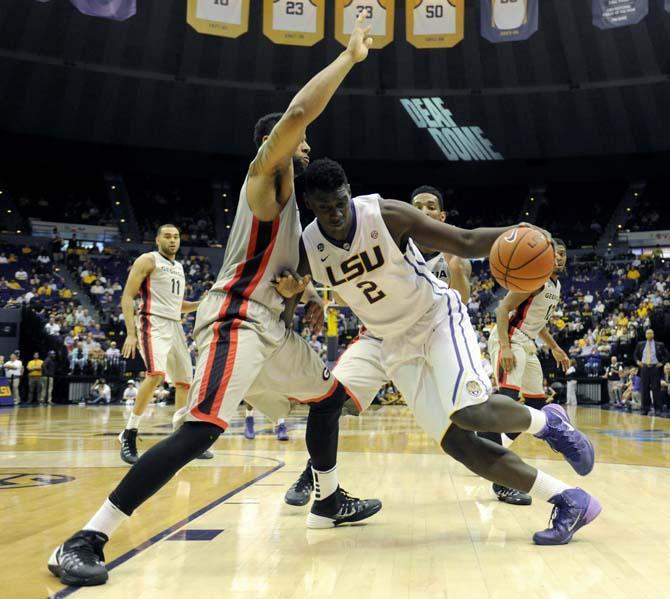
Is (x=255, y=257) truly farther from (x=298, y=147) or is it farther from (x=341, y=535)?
(x=341, y=535)

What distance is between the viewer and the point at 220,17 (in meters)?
15.7

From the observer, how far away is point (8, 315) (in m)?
19.7

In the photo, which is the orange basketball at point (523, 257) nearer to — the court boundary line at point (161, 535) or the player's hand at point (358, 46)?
the player's hand at point (358, 46)

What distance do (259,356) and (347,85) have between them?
25.8 meters

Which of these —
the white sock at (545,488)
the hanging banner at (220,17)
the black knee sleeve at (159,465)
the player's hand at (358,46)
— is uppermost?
the hanging banner at (220,17)

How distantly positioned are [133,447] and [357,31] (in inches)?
177

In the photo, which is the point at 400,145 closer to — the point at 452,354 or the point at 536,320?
the point at 536,320

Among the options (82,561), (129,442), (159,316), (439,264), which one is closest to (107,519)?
(82,561)

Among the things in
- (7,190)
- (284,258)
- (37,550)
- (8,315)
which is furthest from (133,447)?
(7,190)

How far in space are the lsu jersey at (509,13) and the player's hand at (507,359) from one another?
1259 centimetres

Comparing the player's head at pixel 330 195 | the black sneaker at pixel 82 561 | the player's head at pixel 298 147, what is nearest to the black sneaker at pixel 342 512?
the black sneaker at pixel 82 561

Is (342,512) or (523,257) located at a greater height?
(523,257)

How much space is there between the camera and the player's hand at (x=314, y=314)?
387cm

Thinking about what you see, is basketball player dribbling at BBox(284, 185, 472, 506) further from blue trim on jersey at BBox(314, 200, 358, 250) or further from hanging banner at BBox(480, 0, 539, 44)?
hanging banner at BBox(480, 0, 539, 44)
